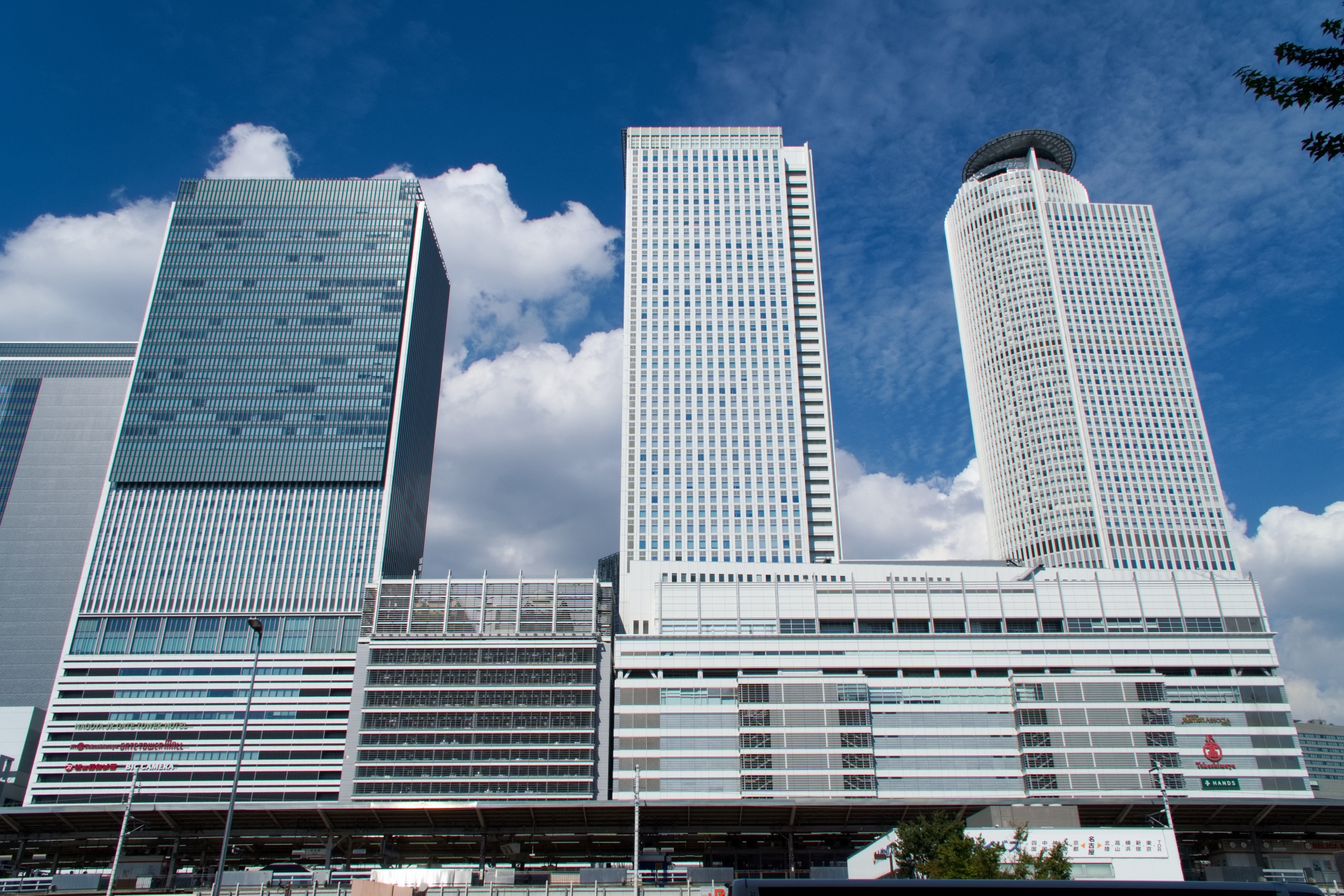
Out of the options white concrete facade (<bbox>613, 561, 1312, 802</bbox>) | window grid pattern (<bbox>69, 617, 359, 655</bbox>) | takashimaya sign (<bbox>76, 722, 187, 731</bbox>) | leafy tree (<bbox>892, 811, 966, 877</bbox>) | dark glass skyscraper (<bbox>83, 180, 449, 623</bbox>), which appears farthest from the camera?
dark glass skyscraper (<bbox>83, 180, 449, 623</bbox>)

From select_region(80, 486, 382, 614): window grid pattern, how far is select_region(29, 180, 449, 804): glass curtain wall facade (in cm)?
31

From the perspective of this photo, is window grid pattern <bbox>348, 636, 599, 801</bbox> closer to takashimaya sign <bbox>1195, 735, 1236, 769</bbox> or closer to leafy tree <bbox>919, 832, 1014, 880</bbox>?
leafy tree <bbox>919, 832, 1014, 880</bbox>

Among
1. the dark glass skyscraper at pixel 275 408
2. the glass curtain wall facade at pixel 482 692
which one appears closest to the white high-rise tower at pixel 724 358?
the glass curtain wall facade at pixel 482 692

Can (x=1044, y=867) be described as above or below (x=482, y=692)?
below

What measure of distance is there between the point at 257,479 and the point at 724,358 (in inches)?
3350

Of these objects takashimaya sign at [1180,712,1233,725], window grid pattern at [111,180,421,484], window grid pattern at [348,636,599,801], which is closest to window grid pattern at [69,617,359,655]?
window grid pattern at [348,636,599,801]

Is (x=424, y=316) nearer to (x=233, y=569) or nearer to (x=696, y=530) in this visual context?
(x=233, y=569)

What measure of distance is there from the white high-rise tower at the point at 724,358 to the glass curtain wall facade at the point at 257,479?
1747 inches

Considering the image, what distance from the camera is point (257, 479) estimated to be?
15525 centimetres

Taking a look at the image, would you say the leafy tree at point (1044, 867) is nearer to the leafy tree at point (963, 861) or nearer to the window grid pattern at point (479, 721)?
the leafy tree at point (963, 861)

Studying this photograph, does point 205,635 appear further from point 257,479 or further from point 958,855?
point 958,855

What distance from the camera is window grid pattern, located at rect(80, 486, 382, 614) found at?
148m

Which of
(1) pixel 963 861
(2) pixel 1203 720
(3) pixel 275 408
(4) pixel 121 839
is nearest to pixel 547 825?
(4) pixel 121 839

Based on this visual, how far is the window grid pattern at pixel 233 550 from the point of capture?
148 m
